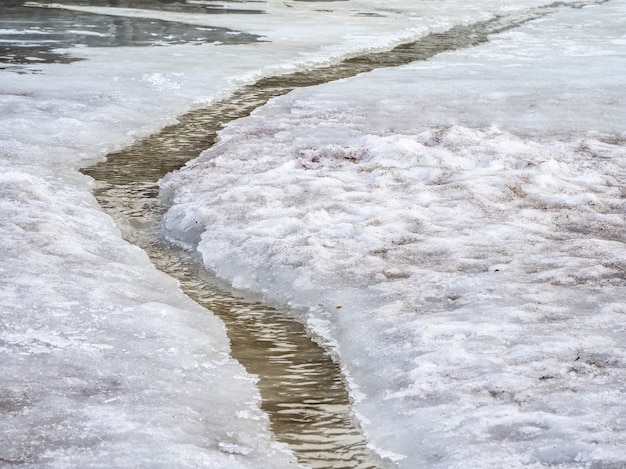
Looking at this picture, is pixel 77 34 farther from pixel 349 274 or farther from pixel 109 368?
pixel 109 368

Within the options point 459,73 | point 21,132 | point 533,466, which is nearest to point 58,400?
point 533,466

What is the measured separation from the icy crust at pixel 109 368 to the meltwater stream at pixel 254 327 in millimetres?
112

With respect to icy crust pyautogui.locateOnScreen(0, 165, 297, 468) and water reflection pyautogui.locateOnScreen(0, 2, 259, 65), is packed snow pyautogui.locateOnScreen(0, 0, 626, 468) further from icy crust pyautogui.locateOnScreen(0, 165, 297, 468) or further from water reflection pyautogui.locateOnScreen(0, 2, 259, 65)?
water reflection pyautogui.locateOnScreen(0, 2, 259, 65)

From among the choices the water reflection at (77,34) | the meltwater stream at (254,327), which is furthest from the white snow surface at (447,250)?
the water reflection at (77,34)

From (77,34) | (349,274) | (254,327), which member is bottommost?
(254,327)

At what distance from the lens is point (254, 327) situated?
17.4ft

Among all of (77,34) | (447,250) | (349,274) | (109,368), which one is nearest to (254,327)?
(349,274)

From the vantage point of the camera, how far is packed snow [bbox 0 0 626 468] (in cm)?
400

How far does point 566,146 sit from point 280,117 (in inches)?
125

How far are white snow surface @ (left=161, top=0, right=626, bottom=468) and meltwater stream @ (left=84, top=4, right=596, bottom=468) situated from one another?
119 mm

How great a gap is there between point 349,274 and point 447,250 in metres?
0.74

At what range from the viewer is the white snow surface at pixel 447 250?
4109 mm

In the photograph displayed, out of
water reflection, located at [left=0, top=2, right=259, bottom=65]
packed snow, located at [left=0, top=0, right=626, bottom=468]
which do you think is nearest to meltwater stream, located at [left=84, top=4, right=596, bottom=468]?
packed snow, located at [left=0, top=0, right=626, bottom=468]

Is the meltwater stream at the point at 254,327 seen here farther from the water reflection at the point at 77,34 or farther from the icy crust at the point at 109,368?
the water reflection at the point at 77,34
